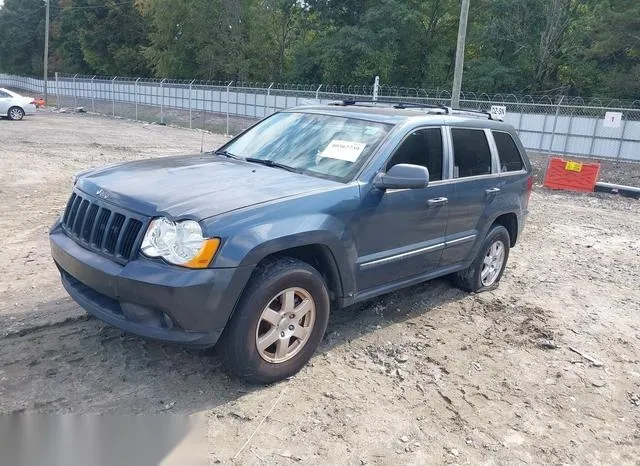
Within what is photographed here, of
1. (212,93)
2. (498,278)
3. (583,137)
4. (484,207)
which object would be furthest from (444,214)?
(212,93)

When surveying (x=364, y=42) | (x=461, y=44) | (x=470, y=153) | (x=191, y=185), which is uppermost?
(x=364, y=42)

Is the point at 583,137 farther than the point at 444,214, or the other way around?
the point at 583,137

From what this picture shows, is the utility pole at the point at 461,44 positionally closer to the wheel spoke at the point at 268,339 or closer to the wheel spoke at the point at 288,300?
the wheel spoke at the point at 288,300

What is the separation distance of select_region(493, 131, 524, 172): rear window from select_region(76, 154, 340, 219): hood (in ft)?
8.12

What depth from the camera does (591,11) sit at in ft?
111

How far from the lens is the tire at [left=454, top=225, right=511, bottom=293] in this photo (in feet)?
18.2

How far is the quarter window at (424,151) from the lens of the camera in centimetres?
433

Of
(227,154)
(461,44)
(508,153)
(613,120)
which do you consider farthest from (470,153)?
(613,120)

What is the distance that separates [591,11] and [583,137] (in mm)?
19994

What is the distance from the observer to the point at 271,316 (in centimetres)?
348

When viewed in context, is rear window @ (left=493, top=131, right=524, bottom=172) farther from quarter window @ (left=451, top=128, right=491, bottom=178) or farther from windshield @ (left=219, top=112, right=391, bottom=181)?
windshield @ (left=219, top=112, right=391, bottom=181)

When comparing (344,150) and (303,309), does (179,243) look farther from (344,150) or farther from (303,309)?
(344,150)

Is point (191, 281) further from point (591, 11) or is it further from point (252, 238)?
point (591, 11)

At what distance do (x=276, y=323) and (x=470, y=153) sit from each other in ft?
8.68
